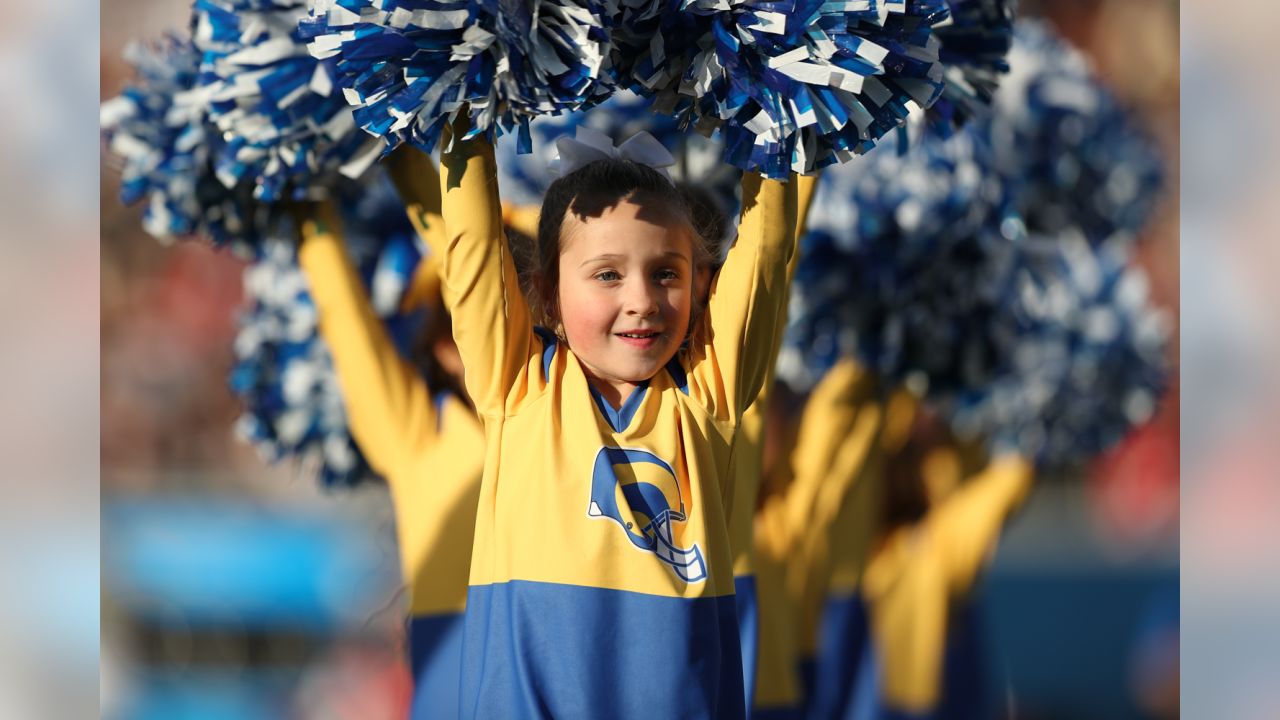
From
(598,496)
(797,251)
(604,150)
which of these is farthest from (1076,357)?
(598,496)

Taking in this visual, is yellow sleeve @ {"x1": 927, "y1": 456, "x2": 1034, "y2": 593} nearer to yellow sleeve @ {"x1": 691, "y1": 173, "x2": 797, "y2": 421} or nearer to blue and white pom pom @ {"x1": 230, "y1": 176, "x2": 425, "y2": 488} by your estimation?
blue and white pom pom @ {"x1": 230, "y1": 176, "x2": 425, "y2": 488}

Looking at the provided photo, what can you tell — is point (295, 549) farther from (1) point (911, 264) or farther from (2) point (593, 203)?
(2) point (593, 203)

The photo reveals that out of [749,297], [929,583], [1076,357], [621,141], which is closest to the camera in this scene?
[749,297]

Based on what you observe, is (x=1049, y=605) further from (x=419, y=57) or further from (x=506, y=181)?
(x=419, y=57)

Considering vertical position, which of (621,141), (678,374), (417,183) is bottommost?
(678,374)

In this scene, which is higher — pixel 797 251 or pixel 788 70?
pixel 788 70

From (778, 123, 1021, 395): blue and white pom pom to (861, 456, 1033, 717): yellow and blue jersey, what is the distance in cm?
30

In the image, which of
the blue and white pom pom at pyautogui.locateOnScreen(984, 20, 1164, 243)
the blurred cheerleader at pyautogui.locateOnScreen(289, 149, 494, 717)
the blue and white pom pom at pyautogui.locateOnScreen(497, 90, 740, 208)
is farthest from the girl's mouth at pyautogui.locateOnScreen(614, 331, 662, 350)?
the blue and white pom pom at pyautogui.locateOnScreen(984, 20, 1164, 243)

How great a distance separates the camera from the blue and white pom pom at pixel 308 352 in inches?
70.8

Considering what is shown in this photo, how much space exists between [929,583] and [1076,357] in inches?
17.9

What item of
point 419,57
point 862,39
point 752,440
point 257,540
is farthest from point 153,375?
point 862,39

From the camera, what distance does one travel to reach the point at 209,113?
4.65 ft

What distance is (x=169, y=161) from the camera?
154 centimetres
